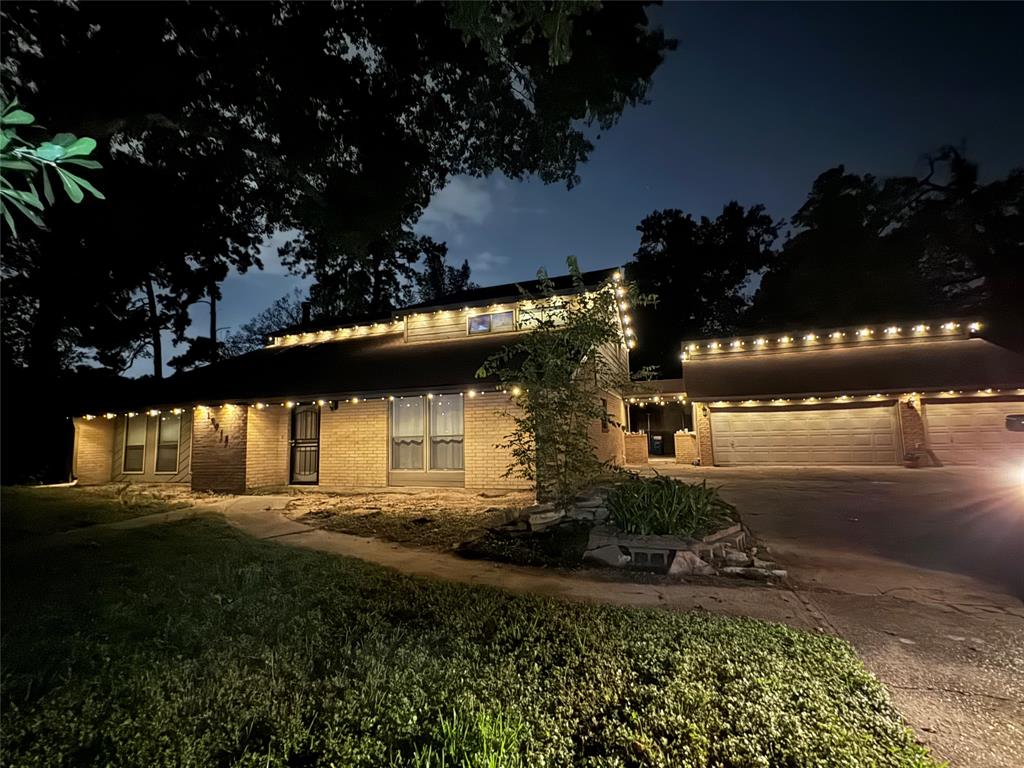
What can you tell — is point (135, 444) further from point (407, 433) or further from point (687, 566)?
point (687, 566)

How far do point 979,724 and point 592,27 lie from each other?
1022cm

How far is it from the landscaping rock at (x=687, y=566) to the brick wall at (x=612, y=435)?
6.49m

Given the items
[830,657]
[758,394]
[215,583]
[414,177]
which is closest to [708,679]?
[830,657]

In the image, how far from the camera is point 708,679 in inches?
112

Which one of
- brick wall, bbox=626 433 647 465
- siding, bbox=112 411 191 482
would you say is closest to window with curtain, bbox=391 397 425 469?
siding, bbox=112 411 191 482

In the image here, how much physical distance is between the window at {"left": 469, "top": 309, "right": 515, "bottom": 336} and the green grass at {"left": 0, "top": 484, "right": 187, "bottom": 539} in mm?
8285

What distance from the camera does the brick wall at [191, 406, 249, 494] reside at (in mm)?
12273

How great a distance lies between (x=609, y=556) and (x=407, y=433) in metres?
7.57

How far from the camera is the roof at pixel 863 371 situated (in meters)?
14.4

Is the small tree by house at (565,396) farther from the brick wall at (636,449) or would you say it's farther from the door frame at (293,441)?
the brick wall at (636,449)

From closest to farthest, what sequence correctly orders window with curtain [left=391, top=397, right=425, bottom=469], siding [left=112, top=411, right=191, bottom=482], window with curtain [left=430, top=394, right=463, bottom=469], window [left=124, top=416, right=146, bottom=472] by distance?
window with curtain [left=430, top=394, right=463, bottom=469], window with curtain [left=391, top=397, right=425, bottom=469], siding [left=112, top=411, right=191, bottom=482], window [left=124, top=416, right=146, bottom=472]

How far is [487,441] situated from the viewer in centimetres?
1099

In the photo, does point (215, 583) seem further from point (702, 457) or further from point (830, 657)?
point (702, 457)

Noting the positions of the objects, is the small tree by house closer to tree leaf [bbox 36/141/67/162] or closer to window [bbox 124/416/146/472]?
tree leaf [bbox 36/141/67/162]
